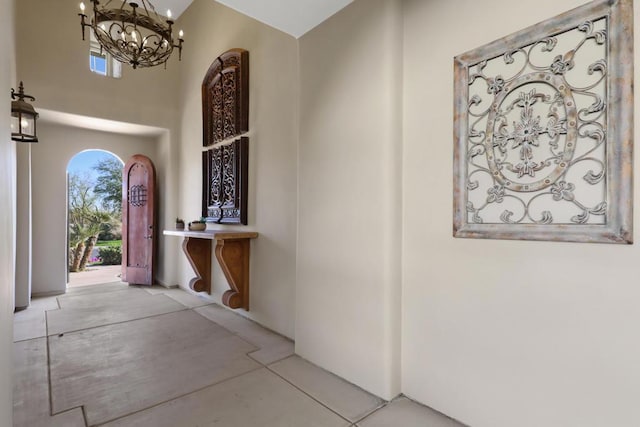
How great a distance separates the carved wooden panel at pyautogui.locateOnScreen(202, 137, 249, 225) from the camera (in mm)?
3824

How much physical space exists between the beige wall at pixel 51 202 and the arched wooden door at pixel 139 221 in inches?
34.5

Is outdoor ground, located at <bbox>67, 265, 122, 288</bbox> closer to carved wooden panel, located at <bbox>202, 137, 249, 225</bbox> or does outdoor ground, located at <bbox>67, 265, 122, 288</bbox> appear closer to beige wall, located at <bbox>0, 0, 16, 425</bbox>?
carved wooden panel, located at <bbox>202, 137, 249, 225</bbox>

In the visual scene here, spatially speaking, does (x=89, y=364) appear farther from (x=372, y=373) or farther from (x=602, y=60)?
(x=602, y=60)

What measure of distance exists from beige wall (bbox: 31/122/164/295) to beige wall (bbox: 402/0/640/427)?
5.70 metres

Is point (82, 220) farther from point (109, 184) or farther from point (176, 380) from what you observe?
point (176, 380)

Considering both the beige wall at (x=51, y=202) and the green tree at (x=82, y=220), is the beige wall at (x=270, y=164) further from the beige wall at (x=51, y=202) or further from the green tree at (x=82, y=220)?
the green tree at (x=82, y=220)

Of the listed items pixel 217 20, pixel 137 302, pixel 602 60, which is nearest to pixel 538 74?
pixel 602 60

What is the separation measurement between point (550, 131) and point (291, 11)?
1.98 m

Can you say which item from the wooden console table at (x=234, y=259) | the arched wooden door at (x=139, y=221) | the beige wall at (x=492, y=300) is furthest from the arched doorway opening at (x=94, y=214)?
the beige wall at (x=492, y=300)

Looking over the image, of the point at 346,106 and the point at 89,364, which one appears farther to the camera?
Result: the point at 89,364

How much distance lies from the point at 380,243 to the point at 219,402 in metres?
1.50

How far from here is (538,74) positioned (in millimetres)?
1560

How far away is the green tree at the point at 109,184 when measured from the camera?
7766mm

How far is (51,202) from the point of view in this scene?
507 cm
